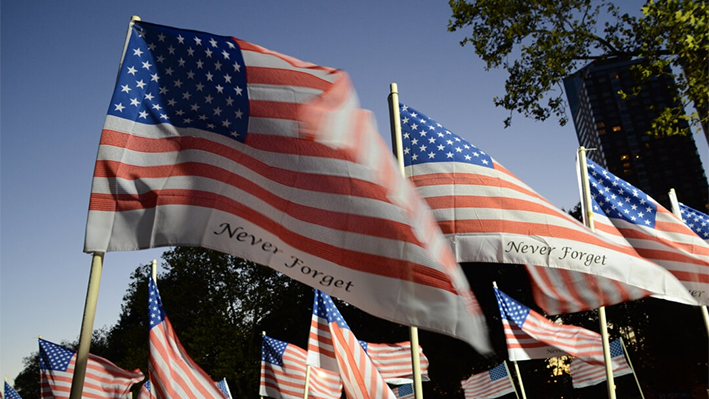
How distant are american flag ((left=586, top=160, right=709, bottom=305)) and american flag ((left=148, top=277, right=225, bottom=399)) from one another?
226 inches

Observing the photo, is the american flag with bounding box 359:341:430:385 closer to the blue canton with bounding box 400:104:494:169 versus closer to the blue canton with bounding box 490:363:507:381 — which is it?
the blue canton with bounding box 490:363:507:381

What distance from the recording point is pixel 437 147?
7.05m

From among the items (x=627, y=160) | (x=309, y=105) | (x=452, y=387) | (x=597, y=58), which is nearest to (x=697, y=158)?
(x=627, y=160)

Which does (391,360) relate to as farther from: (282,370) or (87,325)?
(87,325)

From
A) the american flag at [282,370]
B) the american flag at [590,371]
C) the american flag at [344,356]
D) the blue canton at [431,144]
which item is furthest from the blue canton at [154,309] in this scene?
the american flag at [590,371]

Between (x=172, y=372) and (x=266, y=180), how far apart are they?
5976 mm

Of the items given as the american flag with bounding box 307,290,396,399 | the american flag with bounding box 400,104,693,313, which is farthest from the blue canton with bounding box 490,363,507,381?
the american flag with bounding box 400,104,693,313

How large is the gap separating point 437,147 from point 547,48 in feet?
19.7

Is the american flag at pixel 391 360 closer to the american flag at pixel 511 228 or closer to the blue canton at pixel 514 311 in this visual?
the blue canton at pixel 514 311

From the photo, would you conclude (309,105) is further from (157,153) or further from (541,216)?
(541,216)

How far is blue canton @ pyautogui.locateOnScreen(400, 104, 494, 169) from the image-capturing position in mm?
6887

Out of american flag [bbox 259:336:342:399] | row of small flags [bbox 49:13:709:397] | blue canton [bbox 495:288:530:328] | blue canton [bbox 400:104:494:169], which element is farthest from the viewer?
american flag [bbox 259:336:342:399]

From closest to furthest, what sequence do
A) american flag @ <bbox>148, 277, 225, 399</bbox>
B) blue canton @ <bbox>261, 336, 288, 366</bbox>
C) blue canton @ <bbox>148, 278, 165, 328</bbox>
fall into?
american flag @ <bbox>148, 277, 225, 399</bbox> < blue canton @ <bbox>148, 278, 165, 328</bbox> < blue canton @ <bbox>261, 336, 288, 366</bbox>

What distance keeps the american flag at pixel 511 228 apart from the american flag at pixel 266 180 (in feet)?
8.91
